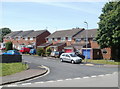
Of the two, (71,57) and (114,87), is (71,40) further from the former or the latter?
(114,87)

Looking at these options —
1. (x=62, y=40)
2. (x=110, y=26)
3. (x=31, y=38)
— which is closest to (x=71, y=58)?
(x=110, y=26)

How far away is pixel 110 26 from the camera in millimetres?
36000

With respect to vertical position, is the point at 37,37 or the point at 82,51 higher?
the point at 37,37

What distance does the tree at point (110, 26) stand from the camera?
114 ft

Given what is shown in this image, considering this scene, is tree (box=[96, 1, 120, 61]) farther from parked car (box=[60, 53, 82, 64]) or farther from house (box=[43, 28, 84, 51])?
house (box=[43, 28, 84, 51])

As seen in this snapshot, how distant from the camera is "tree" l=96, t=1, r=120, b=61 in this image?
34719 millimetres

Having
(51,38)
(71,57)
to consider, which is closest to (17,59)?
(71,57)

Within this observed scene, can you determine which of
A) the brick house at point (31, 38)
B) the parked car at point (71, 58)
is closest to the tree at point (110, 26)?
the parked car at point (71, 58)

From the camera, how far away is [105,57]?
144 ft

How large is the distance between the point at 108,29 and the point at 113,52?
29.0 feet

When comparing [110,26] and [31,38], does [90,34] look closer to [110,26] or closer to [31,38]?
[110,26]

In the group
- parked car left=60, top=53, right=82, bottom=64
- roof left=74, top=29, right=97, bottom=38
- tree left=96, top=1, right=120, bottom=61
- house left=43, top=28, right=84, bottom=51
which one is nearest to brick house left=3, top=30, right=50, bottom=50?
house left=43, top=28, right=84, bottom=51

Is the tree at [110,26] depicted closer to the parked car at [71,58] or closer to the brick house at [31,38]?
the parked car at [71,58]

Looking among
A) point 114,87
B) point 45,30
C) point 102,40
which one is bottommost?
point 114,87
